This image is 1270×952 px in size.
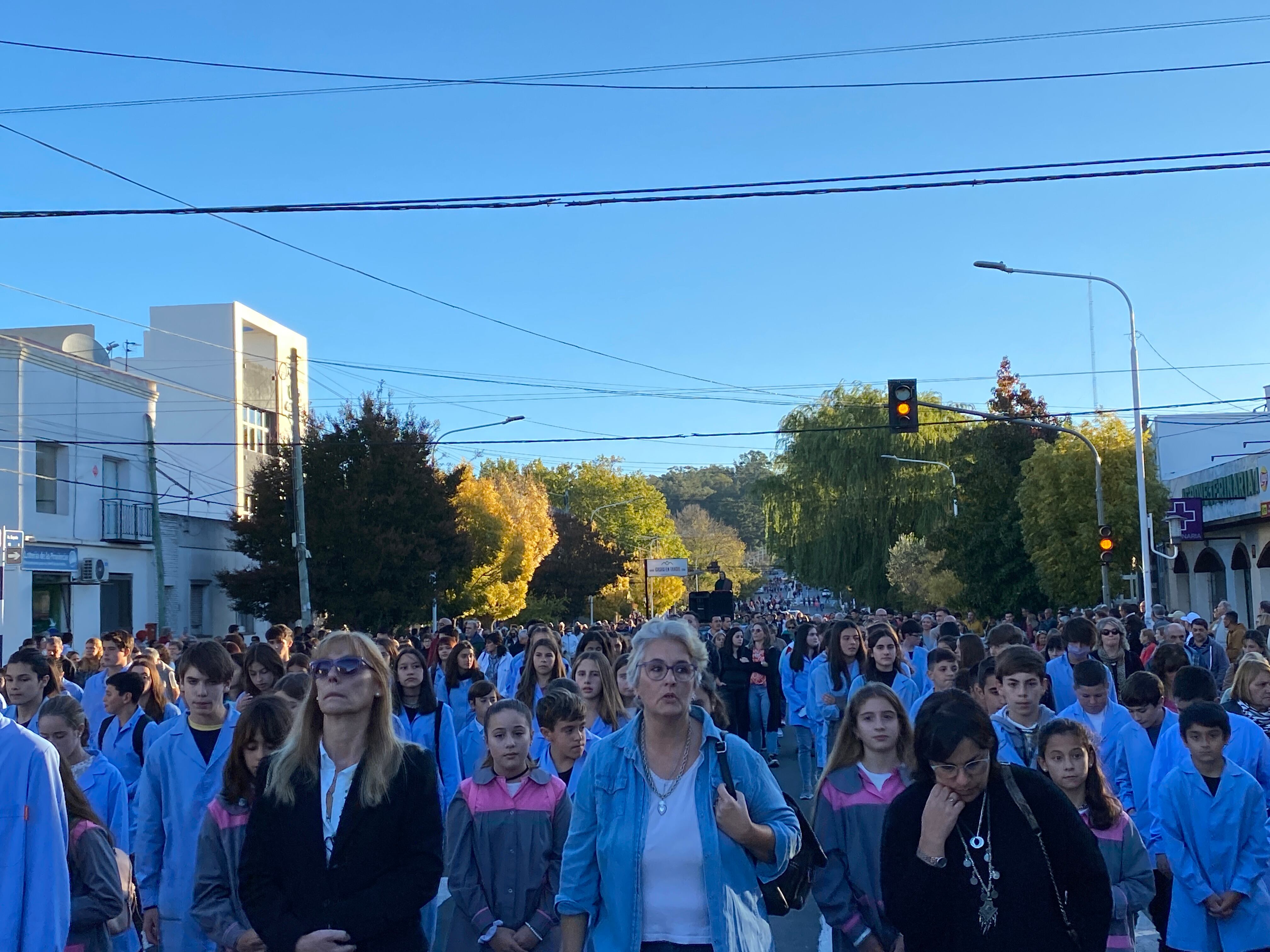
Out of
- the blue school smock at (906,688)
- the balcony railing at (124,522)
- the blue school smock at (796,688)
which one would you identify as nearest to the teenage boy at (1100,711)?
the blue school smock at (906,688)

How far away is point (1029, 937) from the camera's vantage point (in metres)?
3.57

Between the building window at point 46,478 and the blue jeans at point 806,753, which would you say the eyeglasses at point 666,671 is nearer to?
the blue jeans at point 806,753

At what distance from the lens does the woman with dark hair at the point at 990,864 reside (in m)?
3.58

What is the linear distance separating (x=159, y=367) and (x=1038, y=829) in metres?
50.8

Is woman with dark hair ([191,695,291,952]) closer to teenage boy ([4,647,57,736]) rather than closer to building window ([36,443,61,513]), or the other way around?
teenage boy ([4,647,57,736])

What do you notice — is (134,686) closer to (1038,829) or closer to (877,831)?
(877,831)

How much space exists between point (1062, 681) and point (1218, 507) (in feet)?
81.8

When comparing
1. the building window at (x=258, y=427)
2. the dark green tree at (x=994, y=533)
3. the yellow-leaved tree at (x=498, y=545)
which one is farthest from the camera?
the building window at (x=258, y=427)

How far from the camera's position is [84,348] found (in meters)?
36.2

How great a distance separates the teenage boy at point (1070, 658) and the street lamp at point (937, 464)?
35.6 meters

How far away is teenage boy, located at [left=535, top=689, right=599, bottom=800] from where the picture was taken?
642 centimetres

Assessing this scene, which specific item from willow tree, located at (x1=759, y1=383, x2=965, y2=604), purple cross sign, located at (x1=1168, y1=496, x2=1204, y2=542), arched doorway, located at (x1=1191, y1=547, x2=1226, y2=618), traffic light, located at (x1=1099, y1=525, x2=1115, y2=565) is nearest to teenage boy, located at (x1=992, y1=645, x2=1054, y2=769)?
traffic light, located at (x1=1099, y1=525, x2=1115, y2=565)

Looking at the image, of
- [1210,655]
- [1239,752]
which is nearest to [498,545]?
[1210,655]

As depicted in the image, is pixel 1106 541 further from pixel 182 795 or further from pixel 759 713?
pixel 182 795
